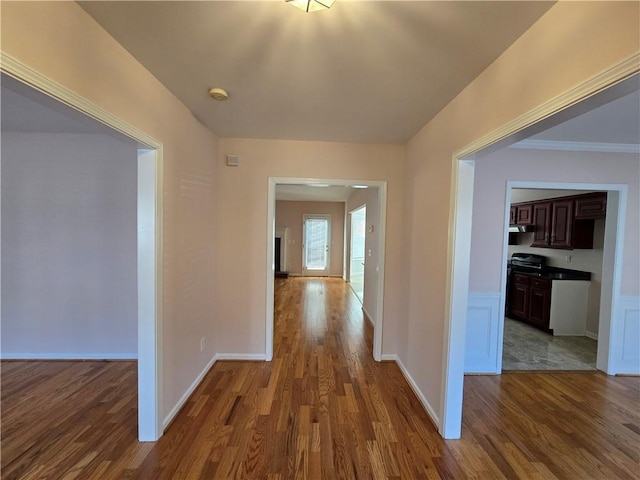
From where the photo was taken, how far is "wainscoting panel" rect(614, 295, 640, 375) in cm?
296

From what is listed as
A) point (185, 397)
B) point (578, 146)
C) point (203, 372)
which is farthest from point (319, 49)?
point (578, 146)

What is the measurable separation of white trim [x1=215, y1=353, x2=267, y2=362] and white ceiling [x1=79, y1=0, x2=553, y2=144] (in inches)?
98.0

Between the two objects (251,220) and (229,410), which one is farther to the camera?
(251,220)

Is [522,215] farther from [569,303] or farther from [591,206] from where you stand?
[569,303]

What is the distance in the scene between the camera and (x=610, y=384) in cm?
274

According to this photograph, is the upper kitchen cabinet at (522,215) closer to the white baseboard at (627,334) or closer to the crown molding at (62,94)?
the white baseboard at (627,334)

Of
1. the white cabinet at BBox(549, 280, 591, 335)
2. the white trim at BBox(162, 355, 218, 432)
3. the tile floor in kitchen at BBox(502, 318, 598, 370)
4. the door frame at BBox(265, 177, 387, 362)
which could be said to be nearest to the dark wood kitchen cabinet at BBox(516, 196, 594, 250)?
the white cabinet at BBox(549, 280, 591, 335)

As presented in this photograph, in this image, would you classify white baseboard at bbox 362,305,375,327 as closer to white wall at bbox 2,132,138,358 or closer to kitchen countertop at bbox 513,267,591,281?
kitchen countertop at bbox 513,267,591,281

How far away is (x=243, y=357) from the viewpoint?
121 inches

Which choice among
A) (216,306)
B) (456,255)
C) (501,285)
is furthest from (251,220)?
(501,285)

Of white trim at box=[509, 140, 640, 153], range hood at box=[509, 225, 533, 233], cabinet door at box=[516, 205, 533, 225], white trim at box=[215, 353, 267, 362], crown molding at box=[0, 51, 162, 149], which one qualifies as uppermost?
white trim at box=[509, 140, 640, 153]

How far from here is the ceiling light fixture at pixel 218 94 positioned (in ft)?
6.33

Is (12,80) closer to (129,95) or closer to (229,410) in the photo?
(129,95)

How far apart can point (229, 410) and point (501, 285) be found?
2.92m
